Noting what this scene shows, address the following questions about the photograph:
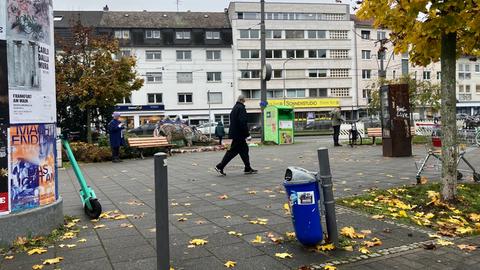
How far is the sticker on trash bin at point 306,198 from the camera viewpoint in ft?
16.4

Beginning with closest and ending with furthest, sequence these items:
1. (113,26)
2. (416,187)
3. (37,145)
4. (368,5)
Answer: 1. (37,145)
2. (368,5)
3. (416,187)
4. (113,26)

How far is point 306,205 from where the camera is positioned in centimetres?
502

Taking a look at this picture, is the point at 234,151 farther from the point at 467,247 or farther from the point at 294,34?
the point at 294,34

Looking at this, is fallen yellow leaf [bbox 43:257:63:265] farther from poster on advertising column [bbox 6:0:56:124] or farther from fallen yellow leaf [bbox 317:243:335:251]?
fallen yellow leaf [bbox 317:243:335:251]

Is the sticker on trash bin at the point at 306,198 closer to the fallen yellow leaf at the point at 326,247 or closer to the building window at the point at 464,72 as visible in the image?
the fallen yellow leaf at the point at 326,247

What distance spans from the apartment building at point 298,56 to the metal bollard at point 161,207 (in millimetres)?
62820

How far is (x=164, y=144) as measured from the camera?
61.7 ft

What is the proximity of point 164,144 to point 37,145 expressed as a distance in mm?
13071

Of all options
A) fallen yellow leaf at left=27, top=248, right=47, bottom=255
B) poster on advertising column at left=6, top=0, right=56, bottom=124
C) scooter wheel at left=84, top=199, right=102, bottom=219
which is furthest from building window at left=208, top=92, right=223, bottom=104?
fallen yellow leaf at left=27, top=248, right=47, bottom=255

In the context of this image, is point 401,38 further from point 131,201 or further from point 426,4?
point 131,201

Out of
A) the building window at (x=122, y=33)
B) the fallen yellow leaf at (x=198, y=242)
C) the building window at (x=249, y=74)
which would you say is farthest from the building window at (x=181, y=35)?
the fallen yellow leaf at (x=198, y=242)

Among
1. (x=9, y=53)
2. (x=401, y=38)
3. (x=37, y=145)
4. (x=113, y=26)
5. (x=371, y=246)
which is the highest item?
(x=113, y=26)

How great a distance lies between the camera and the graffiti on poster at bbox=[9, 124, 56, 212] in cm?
548

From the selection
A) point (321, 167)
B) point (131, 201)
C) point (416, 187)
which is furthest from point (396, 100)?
point (321, 167)
